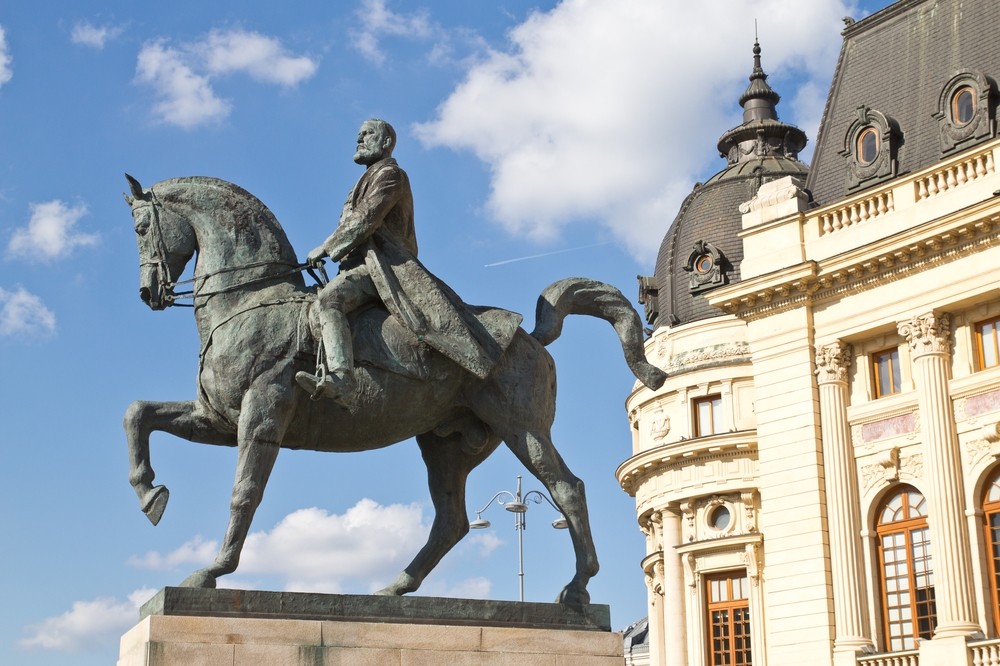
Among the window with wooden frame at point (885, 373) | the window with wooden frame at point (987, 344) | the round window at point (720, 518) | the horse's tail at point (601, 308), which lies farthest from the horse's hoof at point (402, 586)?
the round window at point (720, 518)

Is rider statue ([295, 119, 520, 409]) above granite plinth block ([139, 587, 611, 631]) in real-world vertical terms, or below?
above

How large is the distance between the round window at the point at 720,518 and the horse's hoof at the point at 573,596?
37787mm

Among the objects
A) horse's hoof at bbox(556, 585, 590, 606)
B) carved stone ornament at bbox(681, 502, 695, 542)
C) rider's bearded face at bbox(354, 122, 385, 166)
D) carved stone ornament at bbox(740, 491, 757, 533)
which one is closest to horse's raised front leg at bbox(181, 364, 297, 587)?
rider's bearded face at bbox(354, 122, 385, 166)

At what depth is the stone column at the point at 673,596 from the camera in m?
47.0

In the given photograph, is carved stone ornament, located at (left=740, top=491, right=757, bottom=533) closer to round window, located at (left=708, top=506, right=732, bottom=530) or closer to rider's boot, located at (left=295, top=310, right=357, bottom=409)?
round window, located at (left=708, top=506, right=732, bottom=530)

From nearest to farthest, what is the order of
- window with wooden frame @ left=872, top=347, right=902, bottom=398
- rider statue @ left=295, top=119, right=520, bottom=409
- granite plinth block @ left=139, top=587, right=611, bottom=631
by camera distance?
granite plinth block @ left=139, top=587, right=611, bottom=631
rider statue @ left=295, top=119, right=520, bottom=409
window with wooden frame @ left=872, top=347, right=902, bottom=398

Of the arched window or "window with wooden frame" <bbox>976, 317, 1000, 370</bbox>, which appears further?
the arched window

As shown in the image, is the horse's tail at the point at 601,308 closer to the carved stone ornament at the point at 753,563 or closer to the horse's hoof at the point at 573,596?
the horse's hoof at the point at 573,596

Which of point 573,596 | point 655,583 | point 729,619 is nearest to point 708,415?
point 655,583

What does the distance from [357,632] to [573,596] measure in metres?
1.79

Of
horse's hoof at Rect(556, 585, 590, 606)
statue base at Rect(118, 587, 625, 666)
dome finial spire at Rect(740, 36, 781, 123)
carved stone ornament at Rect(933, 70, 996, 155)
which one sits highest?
dome finial spire at Rect(740, 36, 781, 123)

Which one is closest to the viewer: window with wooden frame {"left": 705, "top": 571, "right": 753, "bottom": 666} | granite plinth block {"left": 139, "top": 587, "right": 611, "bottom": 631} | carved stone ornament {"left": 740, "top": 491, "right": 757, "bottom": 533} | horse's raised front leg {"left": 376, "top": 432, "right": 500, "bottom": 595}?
granite plinth block {"left": 139, "top": 587, "right": 611, "bottom": 631}

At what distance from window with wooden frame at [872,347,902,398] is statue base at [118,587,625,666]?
26968 millimetres

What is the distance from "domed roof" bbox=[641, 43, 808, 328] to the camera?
1987 inches
